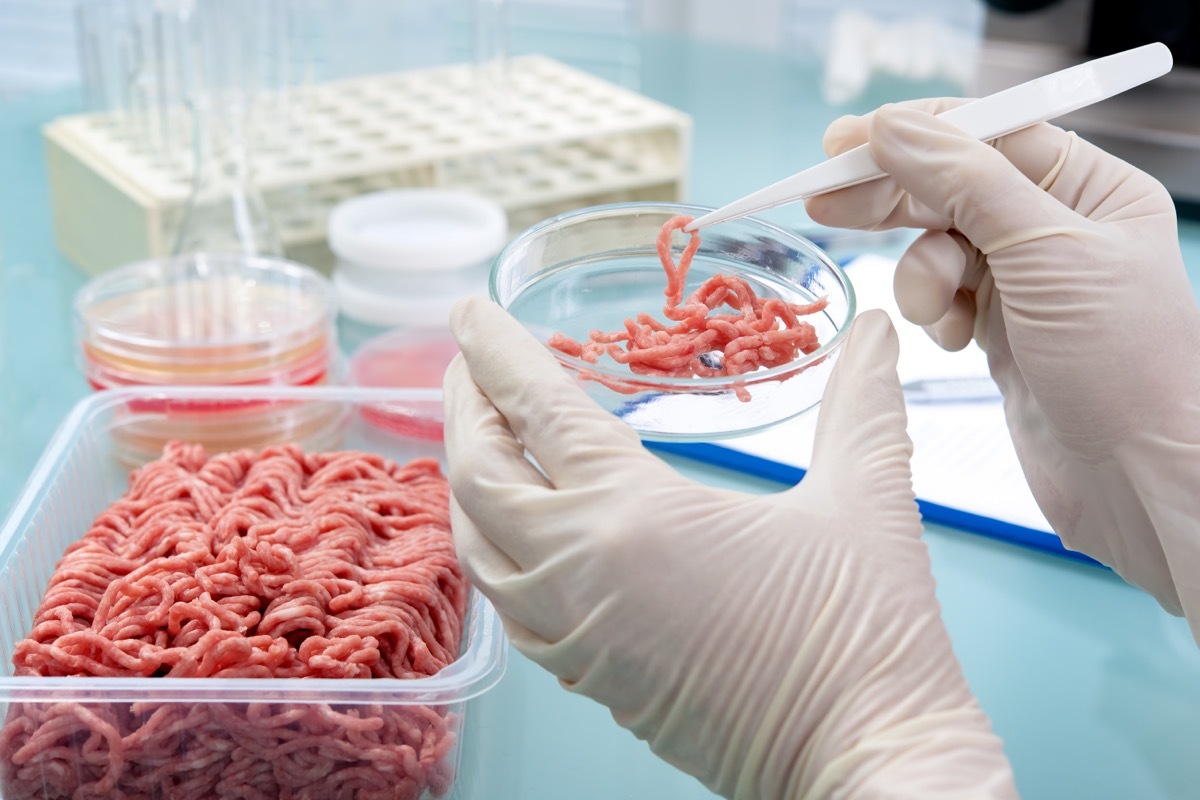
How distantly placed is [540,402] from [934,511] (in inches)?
23.5

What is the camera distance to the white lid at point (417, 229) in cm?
151

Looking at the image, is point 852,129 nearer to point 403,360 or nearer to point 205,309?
point 403,360

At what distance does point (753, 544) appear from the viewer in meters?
0.77

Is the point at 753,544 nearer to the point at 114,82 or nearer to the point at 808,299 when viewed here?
the point at 808,299

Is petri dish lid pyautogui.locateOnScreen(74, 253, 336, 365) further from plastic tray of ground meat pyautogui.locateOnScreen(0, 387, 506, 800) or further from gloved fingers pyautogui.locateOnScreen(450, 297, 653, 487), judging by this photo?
gloved fingers pyautogui.locateOnScreen(450, 297, 653, 487)

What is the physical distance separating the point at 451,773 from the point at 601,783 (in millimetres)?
124

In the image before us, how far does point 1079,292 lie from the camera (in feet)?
2.96

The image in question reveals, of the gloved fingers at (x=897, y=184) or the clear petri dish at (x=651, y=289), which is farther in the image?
the gloved fingers at (x=897, y=184)

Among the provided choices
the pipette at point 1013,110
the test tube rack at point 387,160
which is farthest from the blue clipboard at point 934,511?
the test tube rack at point 387,160

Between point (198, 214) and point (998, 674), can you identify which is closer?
point (998, 674)

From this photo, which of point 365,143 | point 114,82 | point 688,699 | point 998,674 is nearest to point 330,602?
point 688,699

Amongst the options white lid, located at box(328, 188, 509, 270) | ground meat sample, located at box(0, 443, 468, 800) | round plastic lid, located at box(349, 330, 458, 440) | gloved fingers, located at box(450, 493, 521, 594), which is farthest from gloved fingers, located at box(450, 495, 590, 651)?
Answer: white lid, located at box(328, 188, 509, 270)

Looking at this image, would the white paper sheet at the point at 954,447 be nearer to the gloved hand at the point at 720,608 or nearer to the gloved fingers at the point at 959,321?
the gloved fingers at the point at 959,321

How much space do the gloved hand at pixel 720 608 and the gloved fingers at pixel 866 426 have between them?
10 millimetres
